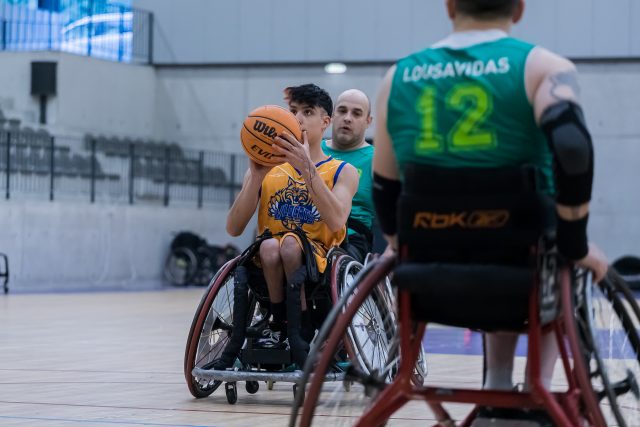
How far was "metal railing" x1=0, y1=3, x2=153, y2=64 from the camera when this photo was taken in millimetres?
23266

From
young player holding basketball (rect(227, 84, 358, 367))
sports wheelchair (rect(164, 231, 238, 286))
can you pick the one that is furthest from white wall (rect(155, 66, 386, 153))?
young player holding basketball (rect(227, 84, 358, 367))

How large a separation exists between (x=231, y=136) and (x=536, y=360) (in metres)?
22.3

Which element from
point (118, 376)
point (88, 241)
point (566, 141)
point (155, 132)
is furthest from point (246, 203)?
point (155, 132)

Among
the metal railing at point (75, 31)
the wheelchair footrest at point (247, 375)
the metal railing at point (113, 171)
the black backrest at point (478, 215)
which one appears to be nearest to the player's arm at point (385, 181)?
the black backrest at point (478, 215)

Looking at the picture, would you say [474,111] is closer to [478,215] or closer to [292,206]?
[478,215]

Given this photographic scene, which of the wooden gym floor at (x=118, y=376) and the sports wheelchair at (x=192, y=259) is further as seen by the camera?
the sports wheelchair at (x=192, y=259)

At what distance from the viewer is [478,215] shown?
124 inches

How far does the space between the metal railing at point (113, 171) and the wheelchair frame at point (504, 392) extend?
644 inches

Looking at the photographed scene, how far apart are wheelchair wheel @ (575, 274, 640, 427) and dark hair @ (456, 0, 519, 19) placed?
0.72 metres

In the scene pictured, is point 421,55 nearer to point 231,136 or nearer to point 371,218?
point 371,218

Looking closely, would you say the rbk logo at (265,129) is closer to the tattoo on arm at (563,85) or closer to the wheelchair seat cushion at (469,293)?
the wheelchair seat cushion at (469,293)

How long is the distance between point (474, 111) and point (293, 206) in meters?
3.09

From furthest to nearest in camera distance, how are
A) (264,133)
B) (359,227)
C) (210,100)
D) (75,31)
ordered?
1. (210,100)
2. (75,31)
3. (359,227)
4. (264,133)

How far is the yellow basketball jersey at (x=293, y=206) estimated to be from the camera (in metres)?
6.23
